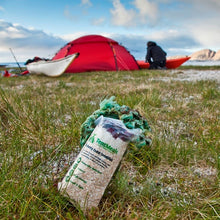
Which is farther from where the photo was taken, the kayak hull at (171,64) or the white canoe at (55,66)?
the kayak hull at (171,64)

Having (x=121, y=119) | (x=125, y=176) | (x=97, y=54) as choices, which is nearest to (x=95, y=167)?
(x=125, y=176)

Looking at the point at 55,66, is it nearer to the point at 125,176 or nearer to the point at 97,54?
the point at 97,54

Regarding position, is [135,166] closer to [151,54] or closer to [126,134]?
[126,134]

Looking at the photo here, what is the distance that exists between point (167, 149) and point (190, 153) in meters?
0.15

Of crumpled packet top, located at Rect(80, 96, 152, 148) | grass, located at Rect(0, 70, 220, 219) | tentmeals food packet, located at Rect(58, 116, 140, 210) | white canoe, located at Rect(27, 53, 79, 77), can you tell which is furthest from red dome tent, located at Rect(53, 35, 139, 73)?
tentmeals food packet, located at Rect(58, 116, 140, 210)

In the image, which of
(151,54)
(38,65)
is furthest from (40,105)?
(151,54)

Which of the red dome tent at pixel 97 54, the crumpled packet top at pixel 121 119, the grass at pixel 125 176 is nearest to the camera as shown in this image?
the grass at pixel 125 176

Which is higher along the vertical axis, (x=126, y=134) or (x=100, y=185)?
(x=126, y=134)

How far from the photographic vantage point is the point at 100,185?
47.0 inches

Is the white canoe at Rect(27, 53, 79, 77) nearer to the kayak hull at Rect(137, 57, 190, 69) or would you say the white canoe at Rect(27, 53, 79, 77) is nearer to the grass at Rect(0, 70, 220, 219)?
the kayak hull at Rect(137, 57, 190, 69)

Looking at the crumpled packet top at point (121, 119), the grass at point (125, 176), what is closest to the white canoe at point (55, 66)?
the grass at point (125, 176)

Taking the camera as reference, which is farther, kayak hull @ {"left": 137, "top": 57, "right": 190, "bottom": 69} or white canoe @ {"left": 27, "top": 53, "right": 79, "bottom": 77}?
kayak hull @ {"left": 137, "top": 57, "right": 190, "bottom": 69}

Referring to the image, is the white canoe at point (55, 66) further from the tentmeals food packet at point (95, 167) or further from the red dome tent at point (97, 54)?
the tentmeals food packet at point (95, 167)

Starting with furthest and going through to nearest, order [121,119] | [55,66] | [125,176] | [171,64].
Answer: [171,64] → [55,66] → [121,119] → [125,176]
